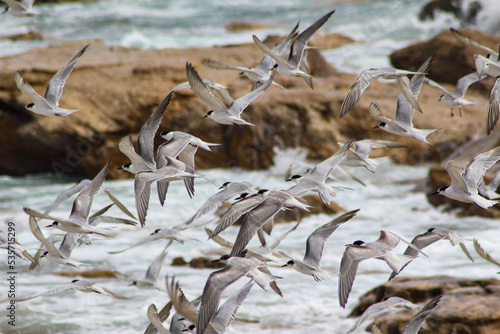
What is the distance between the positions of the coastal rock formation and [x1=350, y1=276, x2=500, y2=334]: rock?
6.60 metres

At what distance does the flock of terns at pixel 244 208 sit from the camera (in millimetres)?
5387

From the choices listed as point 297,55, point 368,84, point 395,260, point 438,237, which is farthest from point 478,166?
point 297,55

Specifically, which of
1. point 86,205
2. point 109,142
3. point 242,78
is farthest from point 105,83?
point 86,205

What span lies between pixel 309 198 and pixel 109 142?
460 cm

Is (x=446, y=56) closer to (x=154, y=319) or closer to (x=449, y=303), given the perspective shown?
→ (x=449, y=303)

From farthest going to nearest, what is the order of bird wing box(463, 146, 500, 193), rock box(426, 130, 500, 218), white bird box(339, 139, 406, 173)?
rock box(426, 130, 500, 218) → white bird box(339, 139, 406, 173) → bird wing box(463, 146, 500, 193)

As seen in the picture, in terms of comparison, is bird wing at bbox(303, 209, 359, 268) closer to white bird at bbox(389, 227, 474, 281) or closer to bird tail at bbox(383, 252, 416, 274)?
bird tail at bbox(383, 252, 416, 274)

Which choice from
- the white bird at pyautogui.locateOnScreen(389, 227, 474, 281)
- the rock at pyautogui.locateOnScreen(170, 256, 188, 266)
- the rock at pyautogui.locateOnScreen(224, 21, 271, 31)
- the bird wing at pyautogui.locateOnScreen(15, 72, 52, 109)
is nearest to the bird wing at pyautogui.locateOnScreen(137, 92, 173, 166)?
the bird wing at pyautogui.locateOnScreen(15, 72, 52, 109)

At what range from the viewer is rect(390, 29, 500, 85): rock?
17.0 metres

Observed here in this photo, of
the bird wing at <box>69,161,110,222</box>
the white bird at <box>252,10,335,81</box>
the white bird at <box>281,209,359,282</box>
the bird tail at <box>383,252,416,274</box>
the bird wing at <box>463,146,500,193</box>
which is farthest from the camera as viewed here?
the white bird at <box>252,10,335,81</box>

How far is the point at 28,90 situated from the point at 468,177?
15.7 ft

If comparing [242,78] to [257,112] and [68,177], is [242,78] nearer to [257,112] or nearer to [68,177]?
[257,112]

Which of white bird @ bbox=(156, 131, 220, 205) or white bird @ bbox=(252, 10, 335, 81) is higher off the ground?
white bird @ bbox=(252, 10, 335, 81)

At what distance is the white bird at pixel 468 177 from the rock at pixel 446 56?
1005cm
